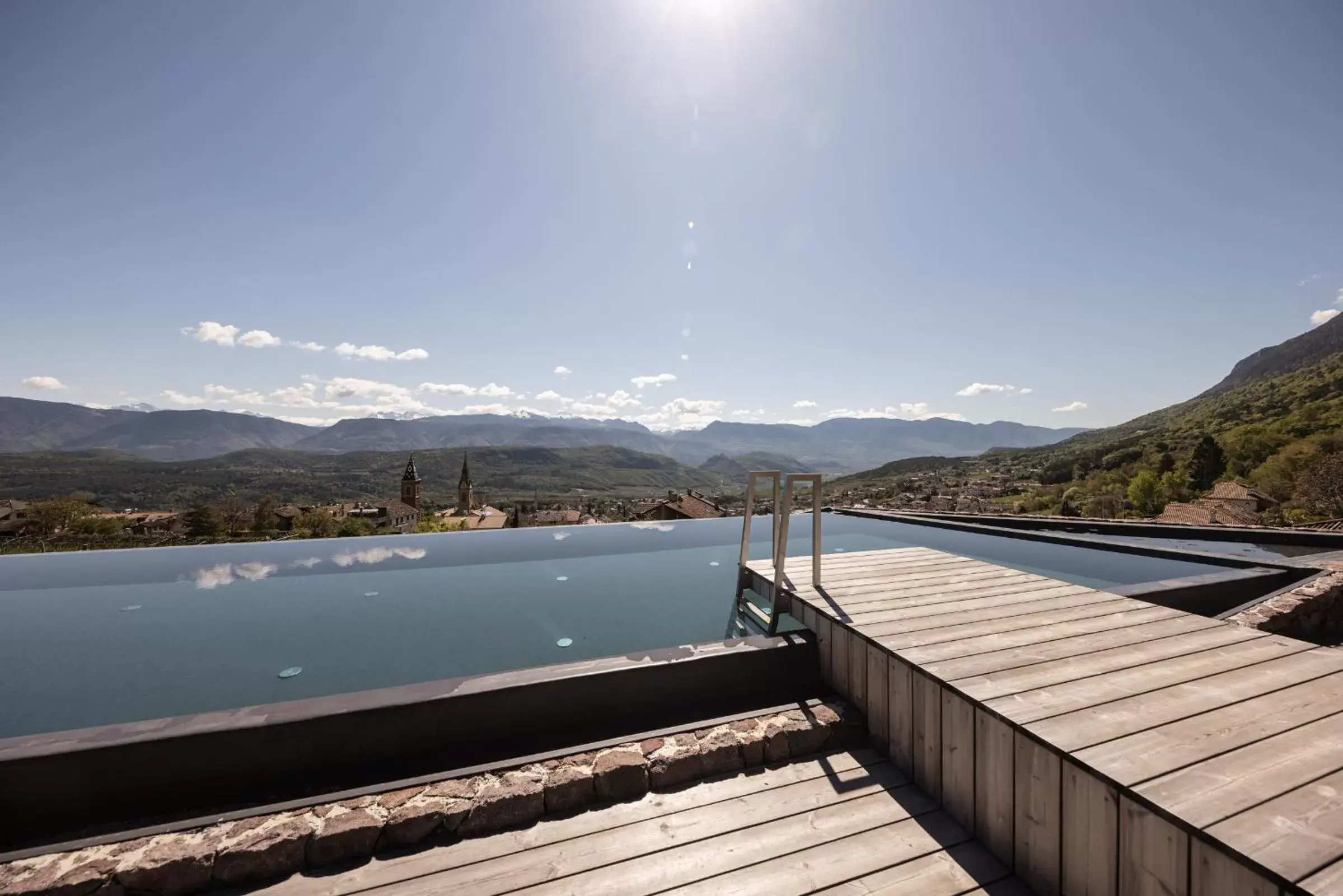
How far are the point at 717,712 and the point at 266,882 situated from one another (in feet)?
5.89

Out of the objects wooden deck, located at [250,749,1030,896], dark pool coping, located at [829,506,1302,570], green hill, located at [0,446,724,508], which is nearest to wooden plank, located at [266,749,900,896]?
wooden deck, located at [250,749,1030,896]

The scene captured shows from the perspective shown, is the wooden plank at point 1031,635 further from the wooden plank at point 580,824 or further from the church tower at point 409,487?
the church tower at point 409,487

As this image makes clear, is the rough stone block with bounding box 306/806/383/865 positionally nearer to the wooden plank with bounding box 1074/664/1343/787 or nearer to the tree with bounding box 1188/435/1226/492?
the wooden plank with bounding box 1074/664/1343/787

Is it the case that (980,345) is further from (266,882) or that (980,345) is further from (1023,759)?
(266,882)

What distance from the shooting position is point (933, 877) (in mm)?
1470

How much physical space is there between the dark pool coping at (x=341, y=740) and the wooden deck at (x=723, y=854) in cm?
31

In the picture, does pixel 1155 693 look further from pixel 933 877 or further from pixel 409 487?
pixel 409 487

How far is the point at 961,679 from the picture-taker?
1.73m

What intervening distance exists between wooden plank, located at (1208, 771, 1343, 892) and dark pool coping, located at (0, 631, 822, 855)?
1691 millimetres

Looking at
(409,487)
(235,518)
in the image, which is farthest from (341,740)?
(409,487)

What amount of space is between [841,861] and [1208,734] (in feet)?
3.70

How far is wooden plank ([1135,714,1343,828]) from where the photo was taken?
1079 mm

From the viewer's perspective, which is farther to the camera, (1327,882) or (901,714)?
(901,714)

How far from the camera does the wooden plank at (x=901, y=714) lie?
6.31 feet
